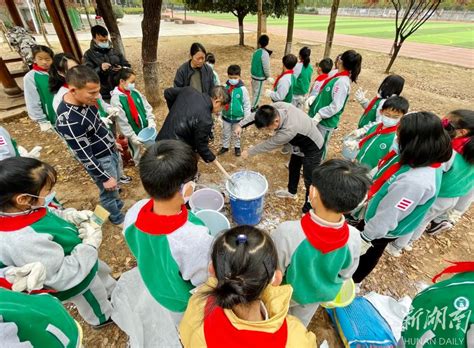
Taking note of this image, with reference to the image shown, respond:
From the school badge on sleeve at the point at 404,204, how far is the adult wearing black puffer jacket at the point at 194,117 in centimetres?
201

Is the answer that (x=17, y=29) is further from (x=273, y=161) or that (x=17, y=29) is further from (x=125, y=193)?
(x=273, y=161)

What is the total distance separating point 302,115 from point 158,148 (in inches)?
83.7

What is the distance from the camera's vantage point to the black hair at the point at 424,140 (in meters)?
1.76

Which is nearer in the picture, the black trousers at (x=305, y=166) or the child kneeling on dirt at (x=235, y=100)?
the black trousers at (x=305, y=166)

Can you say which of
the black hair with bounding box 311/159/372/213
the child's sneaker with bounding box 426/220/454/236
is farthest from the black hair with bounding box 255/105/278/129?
the child's sneaker with bounding box 426/220/454/236

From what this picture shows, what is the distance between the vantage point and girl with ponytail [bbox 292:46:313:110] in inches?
204

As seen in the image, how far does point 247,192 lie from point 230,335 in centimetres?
220

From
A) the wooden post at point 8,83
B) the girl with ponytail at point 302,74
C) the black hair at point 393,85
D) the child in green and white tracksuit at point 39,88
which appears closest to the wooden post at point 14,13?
the wooden post at point 8,83

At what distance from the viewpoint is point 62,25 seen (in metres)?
6.12

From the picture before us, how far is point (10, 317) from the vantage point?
1.12 meters

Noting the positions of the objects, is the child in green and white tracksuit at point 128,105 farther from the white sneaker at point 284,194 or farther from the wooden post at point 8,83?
the wooden post at point 8,83

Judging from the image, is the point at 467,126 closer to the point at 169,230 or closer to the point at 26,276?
the point at 169,230

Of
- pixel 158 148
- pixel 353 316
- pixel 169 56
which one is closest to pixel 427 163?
pixel 353 316

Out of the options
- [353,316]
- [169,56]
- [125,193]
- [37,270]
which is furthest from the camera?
[169,56]
